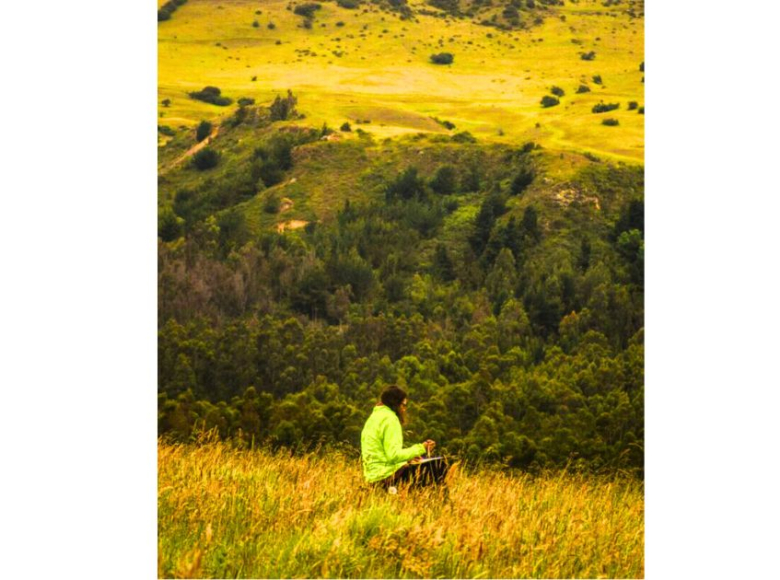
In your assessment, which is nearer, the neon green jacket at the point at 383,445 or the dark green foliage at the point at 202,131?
the neon green jacket at the point at 383,445

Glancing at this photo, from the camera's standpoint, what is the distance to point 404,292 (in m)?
21.1

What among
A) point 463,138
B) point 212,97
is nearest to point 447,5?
point 463,138

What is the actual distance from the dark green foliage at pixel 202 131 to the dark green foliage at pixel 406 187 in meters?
5.76

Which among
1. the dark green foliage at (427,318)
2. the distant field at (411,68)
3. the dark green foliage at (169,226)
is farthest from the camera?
the distant field at (411,68)

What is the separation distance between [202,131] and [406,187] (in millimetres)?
6281

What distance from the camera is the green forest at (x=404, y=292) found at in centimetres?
1496

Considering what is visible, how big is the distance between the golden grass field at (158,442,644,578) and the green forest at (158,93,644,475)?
4841 millimetres

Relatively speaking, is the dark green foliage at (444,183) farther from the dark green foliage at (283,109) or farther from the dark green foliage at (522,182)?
the dark green foliage at (283,109)

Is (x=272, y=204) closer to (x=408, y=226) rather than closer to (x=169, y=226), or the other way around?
(x=169, y=226)

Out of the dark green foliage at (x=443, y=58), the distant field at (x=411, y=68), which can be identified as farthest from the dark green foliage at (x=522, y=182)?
the dark green foliage at (x=443, y=58)

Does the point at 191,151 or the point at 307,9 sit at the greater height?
the point at 307,9

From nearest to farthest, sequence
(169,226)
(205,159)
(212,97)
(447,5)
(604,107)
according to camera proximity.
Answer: (169,226)
(604,107)
(205,159)
(212,97)
(447,5)

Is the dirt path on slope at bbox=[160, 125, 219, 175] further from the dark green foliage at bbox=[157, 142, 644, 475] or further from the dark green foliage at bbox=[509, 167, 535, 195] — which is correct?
the dark green foliage at bbox=[509, 167, 535, 195]

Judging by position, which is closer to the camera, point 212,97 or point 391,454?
point 391,454
